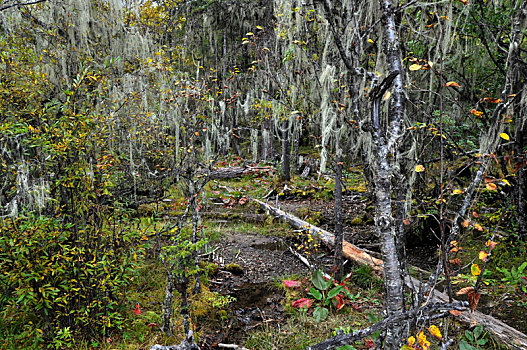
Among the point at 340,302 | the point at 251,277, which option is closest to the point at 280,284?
the point at 251,277

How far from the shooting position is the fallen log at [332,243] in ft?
15.9

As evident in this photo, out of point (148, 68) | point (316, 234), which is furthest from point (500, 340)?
point (148, 68)

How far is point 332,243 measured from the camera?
578 cm

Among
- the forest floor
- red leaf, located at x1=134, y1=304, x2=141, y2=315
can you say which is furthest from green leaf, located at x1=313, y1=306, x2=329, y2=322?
red leaf, located at x1=134, y1=304, x2=141, y2=315

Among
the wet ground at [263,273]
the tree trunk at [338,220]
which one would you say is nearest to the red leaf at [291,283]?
the wet ground at [263,273]

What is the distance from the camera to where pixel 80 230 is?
2.94 m

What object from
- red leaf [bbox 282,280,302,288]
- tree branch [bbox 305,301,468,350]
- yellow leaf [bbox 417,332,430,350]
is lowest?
red leaf [bbox 282,280,302,288]

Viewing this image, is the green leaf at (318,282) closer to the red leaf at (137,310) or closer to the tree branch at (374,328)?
the tree branch at (374,328)

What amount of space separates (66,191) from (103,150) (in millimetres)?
743

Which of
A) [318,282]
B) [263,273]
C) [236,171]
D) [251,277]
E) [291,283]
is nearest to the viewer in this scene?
[318,282]

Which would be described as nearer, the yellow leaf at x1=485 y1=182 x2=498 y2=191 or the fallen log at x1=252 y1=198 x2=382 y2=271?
the yellow leaf at x1=485 y1=182 x2=498 y2=191

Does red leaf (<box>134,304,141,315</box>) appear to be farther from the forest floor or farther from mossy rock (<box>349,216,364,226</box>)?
mossy rock (<box>349,216,364,226</box>)

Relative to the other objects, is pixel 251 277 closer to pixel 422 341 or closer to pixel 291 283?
pixel 291 283

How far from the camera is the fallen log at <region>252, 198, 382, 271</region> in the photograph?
485 cm
